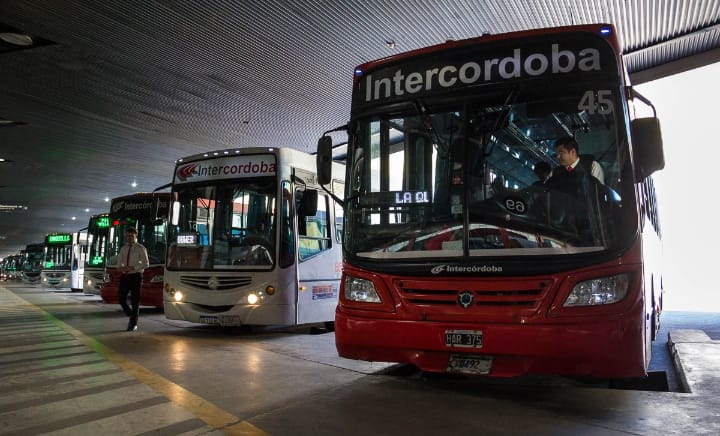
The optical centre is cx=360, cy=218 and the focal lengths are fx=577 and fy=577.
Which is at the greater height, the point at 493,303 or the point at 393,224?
the point at 393,224

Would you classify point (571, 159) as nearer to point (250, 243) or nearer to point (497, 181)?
point (497, 181)

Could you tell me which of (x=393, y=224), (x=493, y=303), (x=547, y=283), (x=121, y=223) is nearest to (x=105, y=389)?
(x=393, y=224)

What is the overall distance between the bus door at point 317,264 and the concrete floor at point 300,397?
1.52 m

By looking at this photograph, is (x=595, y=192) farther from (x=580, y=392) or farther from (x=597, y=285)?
(x=580, y=392)

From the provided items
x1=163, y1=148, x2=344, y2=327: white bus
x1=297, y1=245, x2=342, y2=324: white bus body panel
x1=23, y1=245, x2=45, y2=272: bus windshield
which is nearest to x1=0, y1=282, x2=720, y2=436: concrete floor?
x1=163, y1=148, x2=344, y2=327: white bus

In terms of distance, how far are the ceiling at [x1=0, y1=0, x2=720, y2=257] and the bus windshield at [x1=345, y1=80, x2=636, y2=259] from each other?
5750mm

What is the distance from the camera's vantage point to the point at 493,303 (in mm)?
4520

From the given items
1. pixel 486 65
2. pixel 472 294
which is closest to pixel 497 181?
pixel 472 294

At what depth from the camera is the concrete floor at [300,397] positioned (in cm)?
427

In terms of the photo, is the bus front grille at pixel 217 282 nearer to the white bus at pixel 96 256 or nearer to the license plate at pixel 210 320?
the license plate at pixel 210 320

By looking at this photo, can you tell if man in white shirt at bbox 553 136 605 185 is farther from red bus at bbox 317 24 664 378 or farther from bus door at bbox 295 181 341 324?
bus door at bbox 295 181 341 324

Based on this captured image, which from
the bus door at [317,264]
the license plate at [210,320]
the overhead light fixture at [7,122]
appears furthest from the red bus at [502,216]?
the overhead light fixture at [7,122]

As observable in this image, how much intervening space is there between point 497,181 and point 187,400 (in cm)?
327

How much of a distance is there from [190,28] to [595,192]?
29.3 feet
